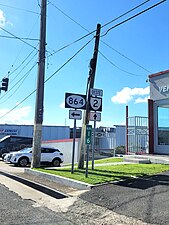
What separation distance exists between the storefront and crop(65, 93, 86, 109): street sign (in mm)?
7452

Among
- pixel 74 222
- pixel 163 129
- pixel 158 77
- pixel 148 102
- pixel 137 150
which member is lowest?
pixel 74 222

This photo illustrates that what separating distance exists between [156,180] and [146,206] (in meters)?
3.41

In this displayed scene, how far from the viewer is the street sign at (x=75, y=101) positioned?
39.9 ft

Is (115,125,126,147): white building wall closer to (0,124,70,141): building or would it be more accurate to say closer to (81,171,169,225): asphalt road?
(81,171,169,225): asphalt road

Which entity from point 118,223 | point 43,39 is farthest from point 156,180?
point 43,39

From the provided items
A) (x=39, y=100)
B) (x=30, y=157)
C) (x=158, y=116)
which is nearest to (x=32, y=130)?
(x=30, y=157)

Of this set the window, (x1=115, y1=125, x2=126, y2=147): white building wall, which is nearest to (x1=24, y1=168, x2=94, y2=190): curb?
the window

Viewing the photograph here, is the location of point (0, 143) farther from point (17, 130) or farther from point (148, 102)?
point (17, 130)

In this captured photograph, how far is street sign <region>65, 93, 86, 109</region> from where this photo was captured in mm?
12156

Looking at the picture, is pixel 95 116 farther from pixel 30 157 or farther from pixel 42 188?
pixel 30 157

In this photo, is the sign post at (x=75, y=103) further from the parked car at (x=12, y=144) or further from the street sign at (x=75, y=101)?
the parked car at (x=12, y=144)

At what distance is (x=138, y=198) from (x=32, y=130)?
51814mm

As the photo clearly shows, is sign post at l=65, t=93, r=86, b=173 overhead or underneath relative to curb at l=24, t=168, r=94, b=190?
Result: overhead

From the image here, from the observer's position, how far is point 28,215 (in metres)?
6.73
